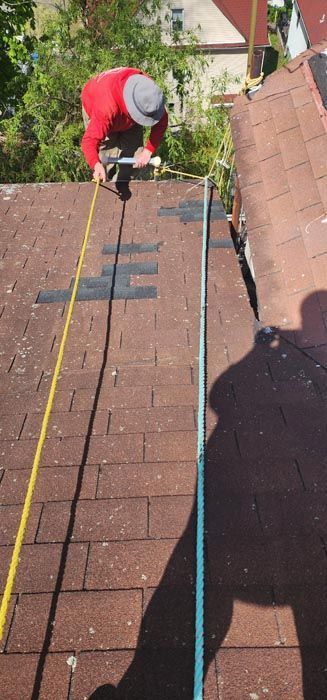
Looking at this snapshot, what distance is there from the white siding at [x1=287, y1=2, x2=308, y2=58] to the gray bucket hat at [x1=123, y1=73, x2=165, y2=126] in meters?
25.7

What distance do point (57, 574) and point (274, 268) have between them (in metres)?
2.37

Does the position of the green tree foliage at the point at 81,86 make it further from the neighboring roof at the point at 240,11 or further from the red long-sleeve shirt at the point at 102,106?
the neighboring roof at the point at 240,11

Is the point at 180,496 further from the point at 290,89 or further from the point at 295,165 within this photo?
the point at 290,89

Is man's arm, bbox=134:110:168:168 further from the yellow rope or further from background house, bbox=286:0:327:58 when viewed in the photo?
background house, bbox=286:0:327:58

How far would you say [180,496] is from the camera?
→ 2.02m

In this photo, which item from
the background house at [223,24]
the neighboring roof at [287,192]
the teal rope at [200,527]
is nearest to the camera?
the teal rope at [200,527]

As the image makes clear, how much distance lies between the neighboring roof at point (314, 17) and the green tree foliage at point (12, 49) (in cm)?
1915

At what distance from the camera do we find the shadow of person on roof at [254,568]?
148cm

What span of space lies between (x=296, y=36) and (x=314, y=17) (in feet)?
12.3

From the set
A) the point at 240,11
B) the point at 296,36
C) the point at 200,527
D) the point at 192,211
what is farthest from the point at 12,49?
the point at 296,36

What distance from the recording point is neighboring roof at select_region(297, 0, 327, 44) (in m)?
22.4

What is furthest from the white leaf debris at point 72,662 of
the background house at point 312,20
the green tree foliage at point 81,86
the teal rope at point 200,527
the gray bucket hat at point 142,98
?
the background house at point 312,20

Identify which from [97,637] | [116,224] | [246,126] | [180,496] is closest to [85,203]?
[116,224]

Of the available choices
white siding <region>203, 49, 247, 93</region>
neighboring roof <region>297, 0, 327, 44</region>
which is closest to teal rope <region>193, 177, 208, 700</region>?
white siding <region>203, 49, 247, 93</region>
